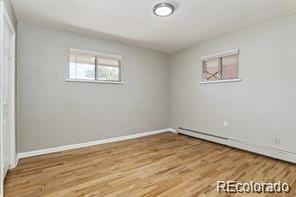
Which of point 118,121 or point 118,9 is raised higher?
point 118,9

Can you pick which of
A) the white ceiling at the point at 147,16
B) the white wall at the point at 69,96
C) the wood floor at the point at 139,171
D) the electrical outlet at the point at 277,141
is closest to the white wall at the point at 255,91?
the electrical outlet at the point at 277,141

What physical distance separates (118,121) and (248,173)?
108 inches

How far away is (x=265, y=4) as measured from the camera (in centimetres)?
242

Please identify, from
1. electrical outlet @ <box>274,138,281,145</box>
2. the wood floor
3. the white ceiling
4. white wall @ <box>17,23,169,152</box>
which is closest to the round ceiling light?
the white ceiling

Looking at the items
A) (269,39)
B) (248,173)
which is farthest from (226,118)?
(269,39)

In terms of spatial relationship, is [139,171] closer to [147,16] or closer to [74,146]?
[74,146]

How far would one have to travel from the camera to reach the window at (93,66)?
3.52m

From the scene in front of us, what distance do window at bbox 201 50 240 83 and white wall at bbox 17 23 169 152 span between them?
1450 millimetres

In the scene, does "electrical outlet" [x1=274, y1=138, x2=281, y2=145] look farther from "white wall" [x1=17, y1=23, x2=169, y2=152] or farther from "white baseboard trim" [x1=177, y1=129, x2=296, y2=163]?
"white wall" [x1=17, y1=23, x2=169, y2=152]

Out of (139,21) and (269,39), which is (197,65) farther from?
(139,21)

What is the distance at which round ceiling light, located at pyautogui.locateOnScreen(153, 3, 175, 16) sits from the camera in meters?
2.40

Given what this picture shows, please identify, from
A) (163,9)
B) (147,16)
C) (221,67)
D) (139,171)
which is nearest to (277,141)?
(221,67)

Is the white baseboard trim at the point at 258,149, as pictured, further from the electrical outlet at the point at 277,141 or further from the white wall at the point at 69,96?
the white wall at the point at 69,96

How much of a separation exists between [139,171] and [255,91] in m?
2.55
